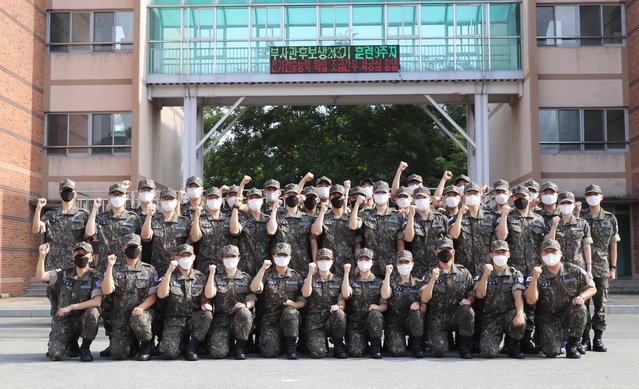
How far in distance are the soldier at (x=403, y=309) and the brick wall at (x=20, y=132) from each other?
1569 centimetres

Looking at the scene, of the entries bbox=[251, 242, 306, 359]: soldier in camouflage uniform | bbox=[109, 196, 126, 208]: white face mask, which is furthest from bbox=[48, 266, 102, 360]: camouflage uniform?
bbox=[251, 242, 306, 359]: soldier in camouflage uniform

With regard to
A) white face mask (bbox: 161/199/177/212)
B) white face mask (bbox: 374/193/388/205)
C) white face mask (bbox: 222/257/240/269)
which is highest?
white face mask (bbox: 374/193/388/205)

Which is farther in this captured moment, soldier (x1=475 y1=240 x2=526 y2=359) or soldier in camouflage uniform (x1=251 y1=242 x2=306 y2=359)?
soldier in camouflage uniform (x1=251 y1=242 x2=306 y2=359)

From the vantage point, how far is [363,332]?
9406 millimetres

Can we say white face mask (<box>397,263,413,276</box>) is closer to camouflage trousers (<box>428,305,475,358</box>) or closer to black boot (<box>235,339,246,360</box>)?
camouflage trousers (<box>428,305,475,358</box>)

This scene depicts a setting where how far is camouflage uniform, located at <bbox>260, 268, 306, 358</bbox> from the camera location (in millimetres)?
9273

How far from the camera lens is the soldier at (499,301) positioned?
29.9ft

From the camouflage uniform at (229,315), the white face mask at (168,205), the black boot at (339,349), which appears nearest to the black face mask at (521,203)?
the black boot at (339,349)

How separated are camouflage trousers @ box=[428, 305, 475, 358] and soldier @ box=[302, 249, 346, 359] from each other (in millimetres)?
1066

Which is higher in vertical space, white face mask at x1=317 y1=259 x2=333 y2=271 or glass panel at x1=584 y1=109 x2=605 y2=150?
glass panel at x1=584 y1=109 x2=605 y2=150

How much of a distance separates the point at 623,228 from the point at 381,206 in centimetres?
1629

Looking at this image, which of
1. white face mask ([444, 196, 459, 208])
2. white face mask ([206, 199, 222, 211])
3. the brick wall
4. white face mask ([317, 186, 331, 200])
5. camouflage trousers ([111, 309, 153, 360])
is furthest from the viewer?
the brick wall

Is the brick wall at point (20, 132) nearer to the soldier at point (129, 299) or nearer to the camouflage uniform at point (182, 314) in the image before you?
the soldier at point (129, 299)

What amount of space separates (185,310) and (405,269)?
268cm
